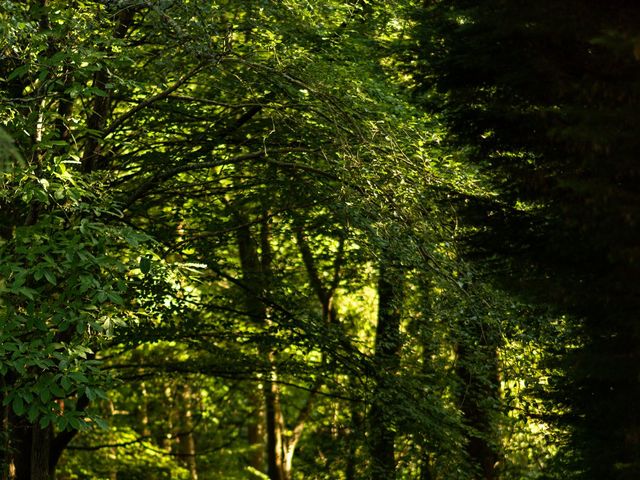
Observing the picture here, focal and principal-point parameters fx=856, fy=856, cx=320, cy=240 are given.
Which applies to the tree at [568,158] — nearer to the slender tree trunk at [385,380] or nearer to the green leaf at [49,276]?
the green leaf at [49,276]

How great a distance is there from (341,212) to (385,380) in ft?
8.72

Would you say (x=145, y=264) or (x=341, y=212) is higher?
(x=341, y=212)

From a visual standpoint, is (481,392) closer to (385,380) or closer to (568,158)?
(385,380)

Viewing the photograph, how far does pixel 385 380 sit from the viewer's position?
11023mm

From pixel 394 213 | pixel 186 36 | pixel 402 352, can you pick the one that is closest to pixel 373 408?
pixel 402 352

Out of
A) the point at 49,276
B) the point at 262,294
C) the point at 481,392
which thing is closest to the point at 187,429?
the point at 262,294

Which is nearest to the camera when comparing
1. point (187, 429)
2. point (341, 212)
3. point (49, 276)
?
point (49, 276)

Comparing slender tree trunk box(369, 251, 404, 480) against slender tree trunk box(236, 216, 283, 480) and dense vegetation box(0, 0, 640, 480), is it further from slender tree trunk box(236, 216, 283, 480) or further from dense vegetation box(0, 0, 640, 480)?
slender tree trunk box(236, 216, 283, 480)

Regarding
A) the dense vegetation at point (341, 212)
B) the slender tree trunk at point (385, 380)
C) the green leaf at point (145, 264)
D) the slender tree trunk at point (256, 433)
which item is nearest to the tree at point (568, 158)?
the dense vegetation at point (341, 212)

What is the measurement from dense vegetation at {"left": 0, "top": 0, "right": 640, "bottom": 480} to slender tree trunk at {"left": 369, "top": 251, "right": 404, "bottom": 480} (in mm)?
40

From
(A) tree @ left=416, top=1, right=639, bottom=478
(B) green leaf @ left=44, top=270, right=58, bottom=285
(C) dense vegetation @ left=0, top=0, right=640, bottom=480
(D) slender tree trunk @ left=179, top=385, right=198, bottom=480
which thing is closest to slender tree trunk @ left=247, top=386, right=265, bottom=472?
(C) dense vegetation @ left=0, top=0, right=640, bottom=480

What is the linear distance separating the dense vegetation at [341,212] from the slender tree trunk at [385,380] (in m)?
0.04

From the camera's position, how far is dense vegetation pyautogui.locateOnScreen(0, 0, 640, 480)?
15.5 feet

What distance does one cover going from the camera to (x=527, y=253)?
17.2ft
